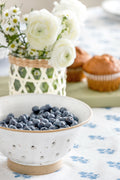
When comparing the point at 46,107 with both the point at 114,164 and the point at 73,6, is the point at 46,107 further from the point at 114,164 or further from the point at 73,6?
the point at 73,6

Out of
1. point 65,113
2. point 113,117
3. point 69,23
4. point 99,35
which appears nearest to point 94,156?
point 65,113

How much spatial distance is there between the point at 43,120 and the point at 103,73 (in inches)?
20.2

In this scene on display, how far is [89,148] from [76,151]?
0.13ft

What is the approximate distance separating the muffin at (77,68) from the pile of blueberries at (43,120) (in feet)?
1.54

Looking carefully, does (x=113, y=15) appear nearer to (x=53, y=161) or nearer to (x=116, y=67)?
(x=116, y=67)

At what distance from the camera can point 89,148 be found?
3.65 feet

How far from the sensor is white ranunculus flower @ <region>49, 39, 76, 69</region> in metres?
1.11

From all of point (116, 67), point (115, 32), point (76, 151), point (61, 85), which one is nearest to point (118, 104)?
point (116, 67)

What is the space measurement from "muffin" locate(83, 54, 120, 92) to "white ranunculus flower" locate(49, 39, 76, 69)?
0.32 m

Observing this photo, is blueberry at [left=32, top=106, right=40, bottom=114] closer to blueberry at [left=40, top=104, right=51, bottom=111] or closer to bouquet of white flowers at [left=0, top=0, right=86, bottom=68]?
blueberry at [left=40, top=104, right=51, bottom=111]

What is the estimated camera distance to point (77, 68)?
1516mm

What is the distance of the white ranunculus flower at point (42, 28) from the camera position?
1052 millimetres

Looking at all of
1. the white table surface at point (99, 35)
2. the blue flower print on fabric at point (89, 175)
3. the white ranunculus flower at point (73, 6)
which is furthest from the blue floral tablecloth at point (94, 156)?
the white table surface at point (99, 35)

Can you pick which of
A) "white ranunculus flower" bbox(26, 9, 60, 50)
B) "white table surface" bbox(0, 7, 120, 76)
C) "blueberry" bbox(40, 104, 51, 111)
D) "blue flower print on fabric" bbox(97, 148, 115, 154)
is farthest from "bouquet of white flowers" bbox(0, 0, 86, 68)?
"white table surface" bbox(0, 7, 120, 76)
